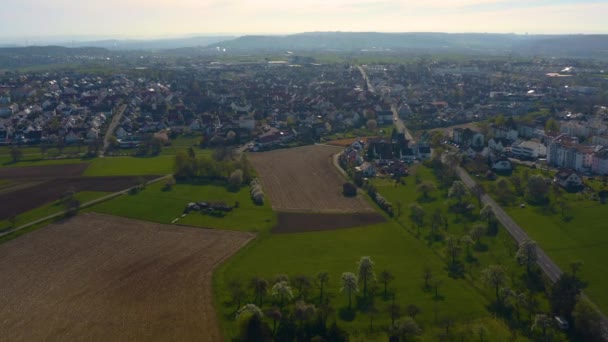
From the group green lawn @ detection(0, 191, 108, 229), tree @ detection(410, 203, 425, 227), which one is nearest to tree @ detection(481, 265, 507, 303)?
tree @ detection(410, 203, 425, 227)

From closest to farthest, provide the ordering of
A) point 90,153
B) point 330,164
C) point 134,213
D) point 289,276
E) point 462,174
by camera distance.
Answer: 1. point 289,276
2. point 134,213
3. point 462,174
4. point 330,164
5. point 90,153

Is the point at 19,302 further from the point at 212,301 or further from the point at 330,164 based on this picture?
the point at 330,164

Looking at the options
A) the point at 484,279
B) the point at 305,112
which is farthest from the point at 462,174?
the point at 305,112

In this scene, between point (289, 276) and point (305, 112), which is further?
Answer: point (305, 112)

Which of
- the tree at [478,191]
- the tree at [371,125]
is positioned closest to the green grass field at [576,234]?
the tree at [478,191]

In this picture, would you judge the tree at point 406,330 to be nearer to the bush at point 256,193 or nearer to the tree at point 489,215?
the tree at point 489,215

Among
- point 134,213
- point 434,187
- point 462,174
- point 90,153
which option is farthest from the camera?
point 90,153
